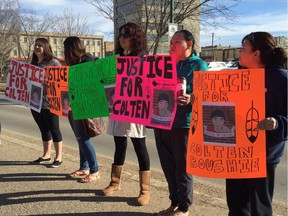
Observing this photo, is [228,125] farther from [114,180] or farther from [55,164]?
[55,164]

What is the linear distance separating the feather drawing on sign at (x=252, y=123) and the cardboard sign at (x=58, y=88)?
2.55 meters

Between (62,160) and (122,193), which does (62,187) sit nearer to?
(122,193)

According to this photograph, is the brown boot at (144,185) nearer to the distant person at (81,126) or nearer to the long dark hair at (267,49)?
the distant person at (81,126)

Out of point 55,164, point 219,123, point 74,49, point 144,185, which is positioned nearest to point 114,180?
point 144,185

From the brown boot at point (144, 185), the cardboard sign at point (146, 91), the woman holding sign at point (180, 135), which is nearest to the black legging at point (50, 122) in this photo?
the cardboard sign at point (146, 91)

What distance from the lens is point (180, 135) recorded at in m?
3.17

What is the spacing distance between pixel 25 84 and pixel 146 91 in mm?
2436

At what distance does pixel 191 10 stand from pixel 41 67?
12.4 metres

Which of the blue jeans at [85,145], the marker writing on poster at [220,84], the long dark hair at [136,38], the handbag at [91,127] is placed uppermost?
the long dark hair at [136,38]

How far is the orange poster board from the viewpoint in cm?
250

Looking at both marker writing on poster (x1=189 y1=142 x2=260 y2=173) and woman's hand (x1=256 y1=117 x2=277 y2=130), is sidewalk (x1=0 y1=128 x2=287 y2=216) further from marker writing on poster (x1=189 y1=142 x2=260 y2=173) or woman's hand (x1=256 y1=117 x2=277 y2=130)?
woman's hand (x1=256 y1=117 x2=277 y2=130)

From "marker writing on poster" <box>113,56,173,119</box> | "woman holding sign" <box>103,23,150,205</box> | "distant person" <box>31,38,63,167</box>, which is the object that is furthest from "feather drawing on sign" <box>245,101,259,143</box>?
"distant person" <box>31,38,63,167</box>

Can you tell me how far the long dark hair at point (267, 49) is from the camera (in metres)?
2.40

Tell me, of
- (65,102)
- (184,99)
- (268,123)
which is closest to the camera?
(268,123)
